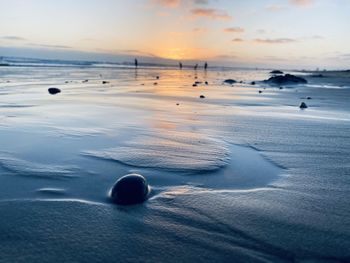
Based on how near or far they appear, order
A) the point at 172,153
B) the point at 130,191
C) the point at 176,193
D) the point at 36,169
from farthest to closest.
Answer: the point at 172,153 → the point at 36,169 → the point at 176,193 → the point at 130,191

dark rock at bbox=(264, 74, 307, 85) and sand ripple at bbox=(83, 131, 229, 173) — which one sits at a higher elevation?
dark rock at bbox=(264, 74, 307, 85)

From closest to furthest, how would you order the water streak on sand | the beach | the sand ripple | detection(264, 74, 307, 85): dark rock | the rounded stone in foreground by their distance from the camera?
the beach < the rounded stone in foreground < the water streak on sand < the sand ripple < detection(264, 74, 307, 85): dark rock

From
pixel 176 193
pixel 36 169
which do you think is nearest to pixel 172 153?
pixel 176 193

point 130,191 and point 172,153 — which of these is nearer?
point 130,191

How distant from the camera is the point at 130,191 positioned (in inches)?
141

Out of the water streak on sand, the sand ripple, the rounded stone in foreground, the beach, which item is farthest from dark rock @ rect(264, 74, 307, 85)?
the rounded stone in foreground

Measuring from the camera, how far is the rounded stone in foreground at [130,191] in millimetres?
3557

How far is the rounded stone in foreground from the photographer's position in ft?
11.7

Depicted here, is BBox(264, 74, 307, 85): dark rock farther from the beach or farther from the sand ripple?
the sand ripple

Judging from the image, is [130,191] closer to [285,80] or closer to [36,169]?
[36,169]

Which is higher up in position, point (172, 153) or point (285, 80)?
point (285, 80)

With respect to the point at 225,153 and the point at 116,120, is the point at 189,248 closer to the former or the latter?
the point at 225,153

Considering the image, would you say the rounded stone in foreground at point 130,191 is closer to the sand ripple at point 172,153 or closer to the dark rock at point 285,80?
the sand ripple at point 172,153

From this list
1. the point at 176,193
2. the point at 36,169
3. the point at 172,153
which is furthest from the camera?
the point at 172,153
